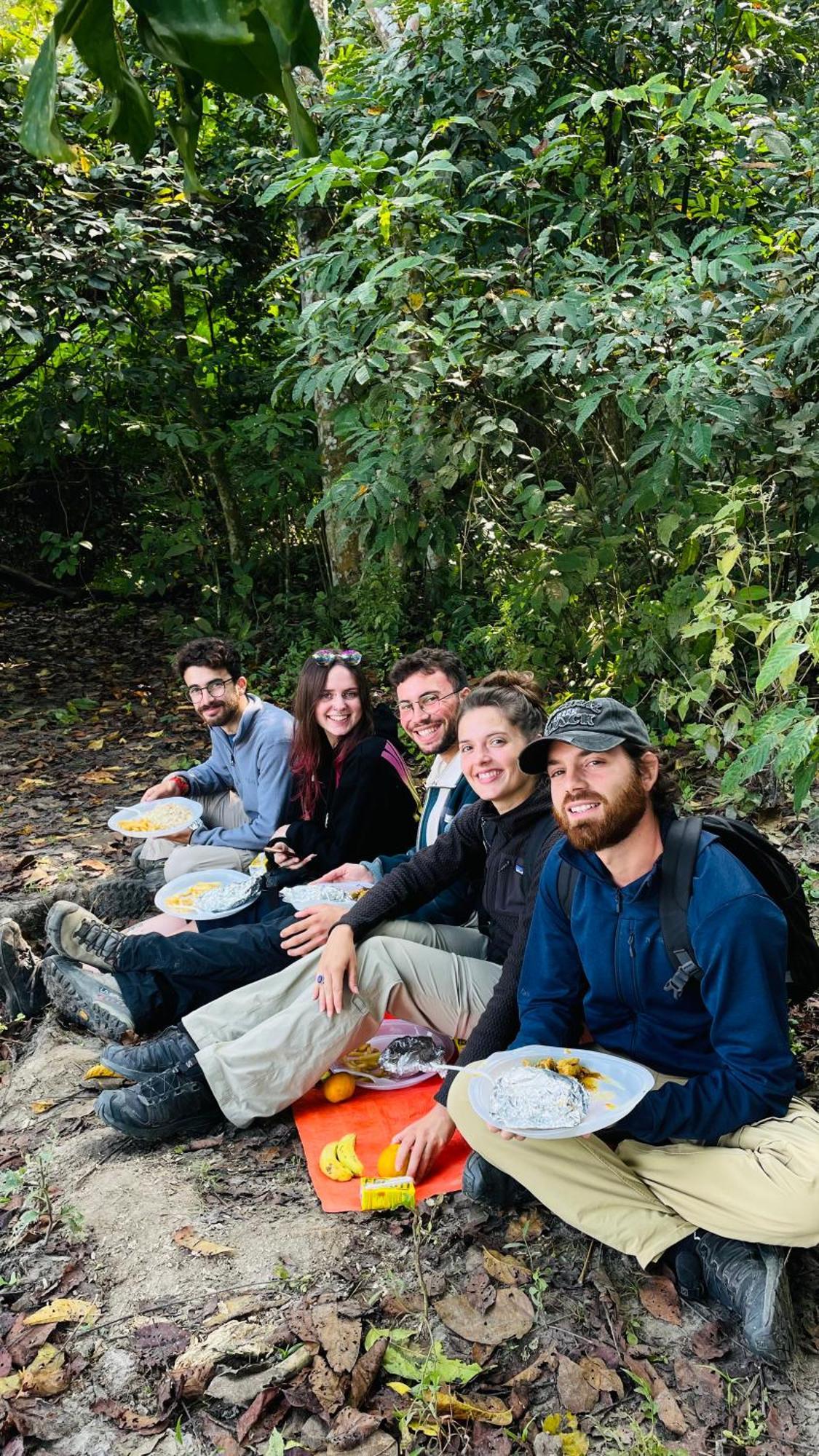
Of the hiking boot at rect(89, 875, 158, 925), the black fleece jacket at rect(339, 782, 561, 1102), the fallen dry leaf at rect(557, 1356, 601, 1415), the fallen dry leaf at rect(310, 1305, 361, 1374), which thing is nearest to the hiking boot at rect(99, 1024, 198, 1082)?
the black fleece jacket at rect(339, 782, 561, 1102)

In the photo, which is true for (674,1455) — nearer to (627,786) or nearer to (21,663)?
(627,786)

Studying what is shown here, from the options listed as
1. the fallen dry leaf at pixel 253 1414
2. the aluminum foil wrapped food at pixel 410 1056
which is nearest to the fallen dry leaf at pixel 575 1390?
the fallen dry leaf at pixel 253 1414

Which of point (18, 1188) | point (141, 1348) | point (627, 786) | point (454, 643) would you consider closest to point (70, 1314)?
point (141, 1348)

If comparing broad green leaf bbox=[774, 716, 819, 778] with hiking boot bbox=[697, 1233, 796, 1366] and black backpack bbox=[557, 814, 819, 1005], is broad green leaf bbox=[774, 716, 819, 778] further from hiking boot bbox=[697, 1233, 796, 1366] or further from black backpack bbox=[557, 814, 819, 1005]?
hiking boot bbox=[697, 1233, 796, 1366]

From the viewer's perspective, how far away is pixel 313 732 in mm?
4172

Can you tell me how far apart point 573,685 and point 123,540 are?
6443 millimetres

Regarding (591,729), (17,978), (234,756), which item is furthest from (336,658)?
(591,729)

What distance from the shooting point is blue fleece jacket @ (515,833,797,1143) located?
225 cm

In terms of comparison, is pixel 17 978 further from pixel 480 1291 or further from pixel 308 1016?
pixel 480 1291

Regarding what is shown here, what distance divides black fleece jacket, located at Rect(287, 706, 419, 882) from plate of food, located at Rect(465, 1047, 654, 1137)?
155 cm

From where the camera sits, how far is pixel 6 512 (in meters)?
10.4

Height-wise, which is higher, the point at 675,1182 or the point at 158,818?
the point at 158,818

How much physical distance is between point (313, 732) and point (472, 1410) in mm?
2474

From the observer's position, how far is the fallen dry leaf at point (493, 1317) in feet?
7.74
